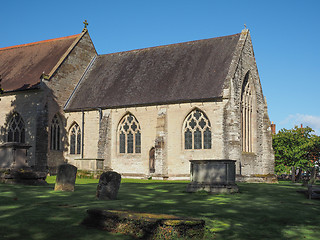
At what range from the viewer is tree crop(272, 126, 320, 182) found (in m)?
43.1

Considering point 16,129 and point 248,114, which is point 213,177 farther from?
point 16,129

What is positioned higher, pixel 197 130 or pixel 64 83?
pixel 64 83

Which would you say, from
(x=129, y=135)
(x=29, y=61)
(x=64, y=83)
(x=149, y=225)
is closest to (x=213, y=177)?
(x=149, y=225)

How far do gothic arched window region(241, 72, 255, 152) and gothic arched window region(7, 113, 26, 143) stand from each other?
19.0m

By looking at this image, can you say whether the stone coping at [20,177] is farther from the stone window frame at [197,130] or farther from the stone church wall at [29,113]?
the stone window frame at [197,130]

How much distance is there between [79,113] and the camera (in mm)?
35312

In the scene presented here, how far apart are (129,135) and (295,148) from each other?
20150mm

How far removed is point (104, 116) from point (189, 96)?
8.02 metres

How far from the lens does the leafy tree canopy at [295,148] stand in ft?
141

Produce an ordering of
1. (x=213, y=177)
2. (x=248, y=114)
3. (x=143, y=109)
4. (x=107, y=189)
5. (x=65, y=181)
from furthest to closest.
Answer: (x=248, y=114)
(x=143, y=109)
(x=213, y=177)
(x=65, y=181)
(x=107, y=189)

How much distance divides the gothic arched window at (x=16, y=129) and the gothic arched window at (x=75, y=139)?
4.29 metres

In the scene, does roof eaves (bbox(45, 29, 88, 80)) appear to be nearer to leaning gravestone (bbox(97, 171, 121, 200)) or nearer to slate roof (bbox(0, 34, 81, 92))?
slate roof (bbox(0, 34, 81, 92))

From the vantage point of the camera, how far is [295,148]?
43125mm

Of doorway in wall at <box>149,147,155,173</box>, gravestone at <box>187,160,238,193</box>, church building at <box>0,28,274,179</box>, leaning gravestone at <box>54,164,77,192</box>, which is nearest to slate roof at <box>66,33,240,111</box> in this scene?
church building at <box>0,28,274,179</box>
